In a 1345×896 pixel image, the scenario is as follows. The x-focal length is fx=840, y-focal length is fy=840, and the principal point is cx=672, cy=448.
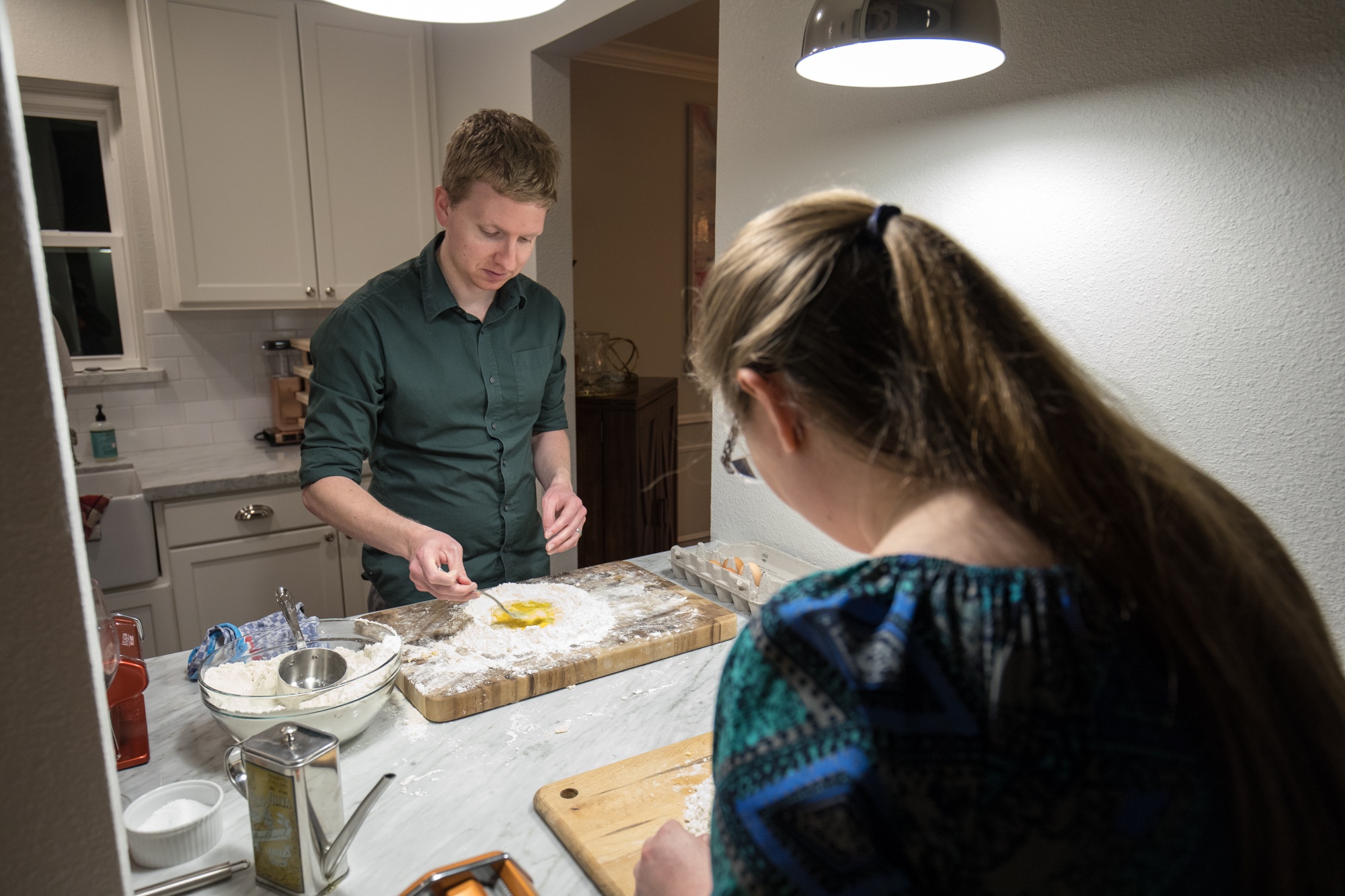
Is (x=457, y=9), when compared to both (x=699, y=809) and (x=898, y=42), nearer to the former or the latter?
(x=898, y=42)

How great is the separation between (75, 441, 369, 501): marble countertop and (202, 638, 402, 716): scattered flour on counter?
1.69 meters

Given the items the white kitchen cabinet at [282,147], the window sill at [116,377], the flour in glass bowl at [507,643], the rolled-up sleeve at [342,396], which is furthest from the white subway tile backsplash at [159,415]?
the flour in glass bowl at [507,643]

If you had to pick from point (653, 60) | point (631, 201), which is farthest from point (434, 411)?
point (653, 60)

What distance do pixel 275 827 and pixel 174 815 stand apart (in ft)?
0.60

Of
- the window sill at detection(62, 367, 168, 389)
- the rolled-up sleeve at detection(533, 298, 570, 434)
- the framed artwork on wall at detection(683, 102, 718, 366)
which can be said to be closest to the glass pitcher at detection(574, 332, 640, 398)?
the framed artwork on wall at detection(683, 102, 718, 366)

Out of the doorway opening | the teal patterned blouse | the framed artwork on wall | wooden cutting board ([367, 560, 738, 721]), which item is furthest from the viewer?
the framed artwork on wall

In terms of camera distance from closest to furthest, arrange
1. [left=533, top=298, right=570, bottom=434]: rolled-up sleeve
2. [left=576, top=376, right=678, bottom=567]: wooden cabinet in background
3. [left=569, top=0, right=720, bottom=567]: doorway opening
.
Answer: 1. [left=533, top=298, right=570, bottom=434]: rolled-up sleeve
2. [left=576, top=376, right=678, bottom=567]: wooden cabinet in background
3. [left=569, top=0, right=720, bottom=567]: doorway opening

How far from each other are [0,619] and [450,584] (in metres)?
0.95

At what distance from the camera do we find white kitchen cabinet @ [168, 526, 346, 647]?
9.06ft

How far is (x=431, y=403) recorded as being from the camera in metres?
1.84

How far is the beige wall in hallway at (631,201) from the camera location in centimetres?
431

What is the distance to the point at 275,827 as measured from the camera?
2.96 feet

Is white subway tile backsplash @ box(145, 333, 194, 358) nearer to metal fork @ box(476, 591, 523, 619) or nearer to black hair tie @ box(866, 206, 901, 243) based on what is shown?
metal fork @ box(476, 591, 523, 619)

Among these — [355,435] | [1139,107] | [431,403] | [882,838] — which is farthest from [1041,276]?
[355,435]
